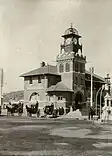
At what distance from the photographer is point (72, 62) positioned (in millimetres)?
33875

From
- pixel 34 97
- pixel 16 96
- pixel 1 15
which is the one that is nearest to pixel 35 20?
pixel 1 15

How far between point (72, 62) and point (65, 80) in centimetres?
204

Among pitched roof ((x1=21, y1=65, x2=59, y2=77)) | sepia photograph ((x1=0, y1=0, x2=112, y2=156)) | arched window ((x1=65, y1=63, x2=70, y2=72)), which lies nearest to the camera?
sepia photograph ((x1=0, y1=0, x2=112, y2=156))

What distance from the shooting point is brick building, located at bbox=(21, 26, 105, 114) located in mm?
33312

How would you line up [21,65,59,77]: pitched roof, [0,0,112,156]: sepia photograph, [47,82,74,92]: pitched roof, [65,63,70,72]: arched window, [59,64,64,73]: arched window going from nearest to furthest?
[0,0,112,156]: sepia photograph < [47,82,74,92]: pitched roof < [65,63,70,72]: arched window < [21,65,59,77]: pitched roof < [59,64,64,73]: arched window

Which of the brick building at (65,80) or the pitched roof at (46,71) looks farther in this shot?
the pitched roof at (46,71)

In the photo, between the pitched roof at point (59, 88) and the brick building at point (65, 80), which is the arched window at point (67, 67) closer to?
the brick building at point (65, 80)

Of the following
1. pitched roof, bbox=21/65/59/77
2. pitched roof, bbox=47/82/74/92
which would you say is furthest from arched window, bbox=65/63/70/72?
pitched roof, bbox=47/82/74/92

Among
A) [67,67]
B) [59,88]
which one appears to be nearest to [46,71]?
[67,67]

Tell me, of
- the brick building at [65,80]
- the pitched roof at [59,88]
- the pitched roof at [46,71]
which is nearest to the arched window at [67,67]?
the brick building at [65,80]

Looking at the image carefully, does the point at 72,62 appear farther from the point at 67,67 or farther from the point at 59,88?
the point at 59,88

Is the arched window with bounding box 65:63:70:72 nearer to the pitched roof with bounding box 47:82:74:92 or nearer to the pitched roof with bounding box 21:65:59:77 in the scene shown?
the pitched roof with bounding box 21:65:59:77

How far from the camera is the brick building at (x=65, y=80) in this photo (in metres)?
33.3

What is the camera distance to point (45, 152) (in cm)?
577
